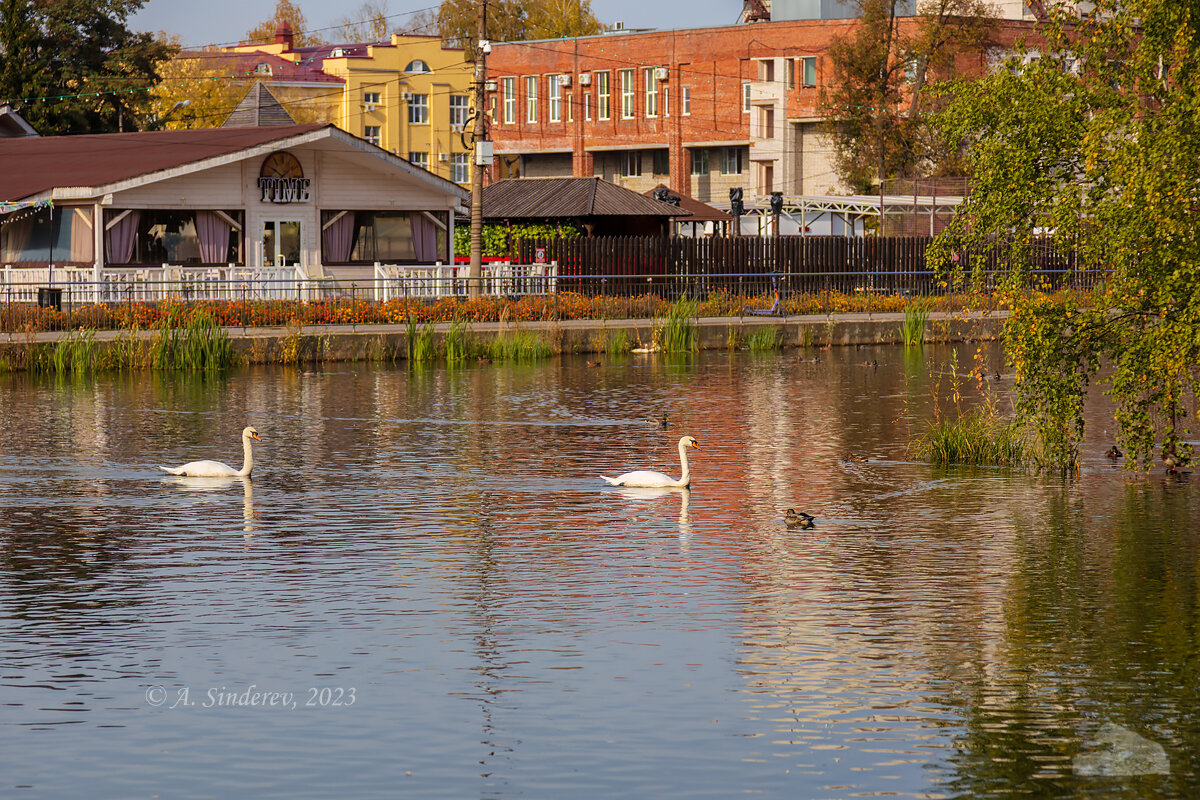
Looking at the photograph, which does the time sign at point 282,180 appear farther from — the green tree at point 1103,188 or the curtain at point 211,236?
the green tree at point 1103,188

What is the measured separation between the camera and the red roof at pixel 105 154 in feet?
143

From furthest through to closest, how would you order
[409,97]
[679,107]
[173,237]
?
[409,97] → [679,107] → [173,237]

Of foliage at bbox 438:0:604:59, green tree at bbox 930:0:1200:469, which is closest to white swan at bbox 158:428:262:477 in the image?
green tree at bbox 930:0:1200:469

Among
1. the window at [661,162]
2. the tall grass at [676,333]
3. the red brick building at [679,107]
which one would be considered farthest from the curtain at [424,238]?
the window at [661,162]

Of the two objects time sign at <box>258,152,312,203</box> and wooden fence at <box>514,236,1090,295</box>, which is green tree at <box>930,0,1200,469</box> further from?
time sign at <box>258,152,312,203</box>

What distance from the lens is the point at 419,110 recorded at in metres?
96.9

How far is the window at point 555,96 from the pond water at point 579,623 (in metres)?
75.9

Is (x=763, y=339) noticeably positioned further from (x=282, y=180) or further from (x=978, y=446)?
(x=978, y=446)

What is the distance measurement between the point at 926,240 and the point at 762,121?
3328cm

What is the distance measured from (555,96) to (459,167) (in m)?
7.15

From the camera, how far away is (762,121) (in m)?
86.8

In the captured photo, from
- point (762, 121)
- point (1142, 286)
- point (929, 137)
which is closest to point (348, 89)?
point (762, 121)

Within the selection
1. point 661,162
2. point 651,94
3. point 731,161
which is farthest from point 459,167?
point 731,161

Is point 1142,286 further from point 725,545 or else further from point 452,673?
point 452,673
